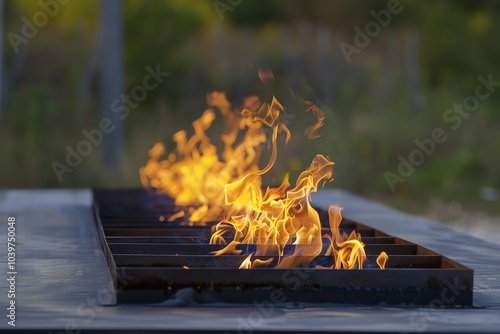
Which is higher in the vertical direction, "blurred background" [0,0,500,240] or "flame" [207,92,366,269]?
"blurred background" [0,0,500,240]

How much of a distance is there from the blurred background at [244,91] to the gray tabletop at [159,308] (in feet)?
18.2

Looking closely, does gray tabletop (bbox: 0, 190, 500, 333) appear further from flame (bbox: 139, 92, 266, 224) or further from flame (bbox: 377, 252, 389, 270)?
flame (bbox: 139, 92, 266, 224)

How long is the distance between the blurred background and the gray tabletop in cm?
554

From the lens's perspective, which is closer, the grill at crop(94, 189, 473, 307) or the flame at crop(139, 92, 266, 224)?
the grill at crop(94, 189, 473, 307)

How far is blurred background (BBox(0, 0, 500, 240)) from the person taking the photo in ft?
46.3

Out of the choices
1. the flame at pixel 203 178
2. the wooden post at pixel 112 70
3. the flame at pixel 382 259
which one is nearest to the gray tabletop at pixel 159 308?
the flame at pixel 382 259

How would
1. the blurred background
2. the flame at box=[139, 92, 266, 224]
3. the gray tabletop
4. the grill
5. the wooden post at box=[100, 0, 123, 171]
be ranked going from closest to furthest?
the gray tabletop → the grill → the flame at box=[139, 92, 266, 224] → the wooden post at box=[100, 0, 123, 171] → the blurred background

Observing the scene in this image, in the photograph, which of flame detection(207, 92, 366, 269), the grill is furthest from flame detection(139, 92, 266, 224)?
the grill

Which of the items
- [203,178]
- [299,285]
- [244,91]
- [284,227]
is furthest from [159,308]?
[244,91]

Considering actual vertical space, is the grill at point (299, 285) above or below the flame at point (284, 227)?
below

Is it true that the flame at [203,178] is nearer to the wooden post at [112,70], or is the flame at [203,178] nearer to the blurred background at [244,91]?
the blurred background at [244,91]

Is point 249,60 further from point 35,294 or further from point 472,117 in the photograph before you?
point 35,294

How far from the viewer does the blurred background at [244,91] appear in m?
14.1

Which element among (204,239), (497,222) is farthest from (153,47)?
(204,239)
